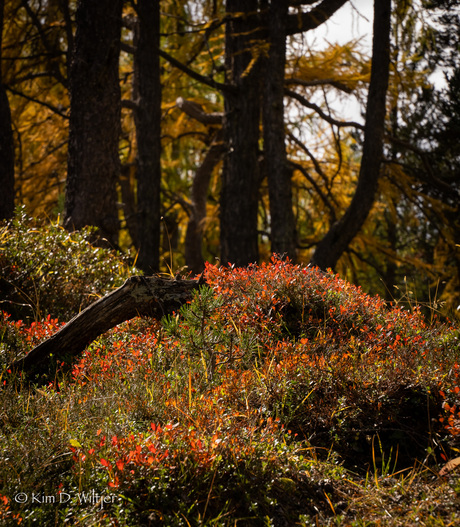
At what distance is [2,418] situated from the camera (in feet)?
11.5

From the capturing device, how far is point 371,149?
9375mm

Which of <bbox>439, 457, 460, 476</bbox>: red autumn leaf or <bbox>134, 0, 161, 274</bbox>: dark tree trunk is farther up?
<bbox>134, 0, 161, 274</bbox>: dark tree trunk

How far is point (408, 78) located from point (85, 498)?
10319 mm

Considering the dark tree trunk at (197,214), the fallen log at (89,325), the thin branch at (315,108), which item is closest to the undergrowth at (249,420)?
the fallen log at (89,325)

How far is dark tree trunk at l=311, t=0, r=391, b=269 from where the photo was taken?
9.07 metres

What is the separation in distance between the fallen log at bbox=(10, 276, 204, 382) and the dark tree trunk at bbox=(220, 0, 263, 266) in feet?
17.1

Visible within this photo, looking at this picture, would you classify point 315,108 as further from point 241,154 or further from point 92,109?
point 92,109

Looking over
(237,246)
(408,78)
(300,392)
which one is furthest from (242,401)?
(408,78)

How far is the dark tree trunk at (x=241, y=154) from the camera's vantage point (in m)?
10.1

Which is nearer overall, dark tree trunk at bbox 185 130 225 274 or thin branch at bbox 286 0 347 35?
thin branch at bbox 286 0 347 35

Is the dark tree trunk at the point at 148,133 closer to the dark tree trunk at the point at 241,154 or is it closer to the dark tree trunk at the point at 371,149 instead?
the dark tree trunk at the point at 241,154

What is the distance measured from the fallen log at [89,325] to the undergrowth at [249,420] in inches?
7.3

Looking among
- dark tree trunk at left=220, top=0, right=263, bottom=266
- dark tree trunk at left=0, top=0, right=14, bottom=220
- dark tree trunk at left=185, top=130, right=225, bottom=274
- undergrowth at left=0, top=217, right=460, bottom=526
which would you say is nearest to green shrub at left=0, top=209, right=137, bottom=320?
undergrowth at left=0, top=217, right=460, bottom=526

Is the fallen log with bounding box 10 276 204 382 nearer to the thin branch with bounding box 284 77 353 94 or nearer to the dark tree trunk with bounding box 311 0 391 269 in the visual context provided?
the dark tree trunk with bounding box 311 0 391 269
